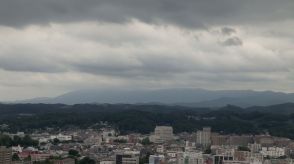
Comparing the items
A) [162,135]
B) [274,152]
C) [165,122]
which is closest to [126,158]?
[274,152]

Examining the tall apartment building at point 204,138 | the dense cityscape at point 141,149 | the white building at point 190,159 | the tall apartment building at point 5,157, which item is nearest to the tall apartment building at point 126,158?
the dense cityscape at point 141,149

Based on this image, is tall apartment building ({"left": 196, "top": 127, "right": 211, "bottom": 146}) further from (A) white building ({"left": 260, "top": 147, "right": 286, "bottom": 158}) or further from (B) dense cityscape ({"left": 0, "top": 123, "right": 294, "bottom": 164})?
(A) white building ({"left": 260, "top": 147, "right": 286, "bottom": 158})

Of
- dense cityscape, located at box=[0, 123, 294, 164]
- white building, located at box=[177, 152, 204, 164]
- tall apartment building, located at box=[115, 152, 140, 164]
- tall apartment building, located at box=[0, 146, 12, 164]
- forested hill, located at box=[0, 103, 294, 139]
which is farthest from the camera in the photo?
forested hill, located at box=[0, 103, 294, 139]

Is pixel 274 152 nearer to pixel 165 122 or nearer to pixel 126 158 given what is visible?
pixel 126 158

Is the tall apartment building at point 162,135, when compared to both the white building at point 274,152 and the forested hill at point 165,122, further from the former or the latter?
the white building at point 274,152

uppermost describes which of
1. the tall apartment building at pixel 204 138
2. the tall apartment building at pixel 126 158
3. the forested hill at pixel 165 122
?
the forested hill at pixel 165 122

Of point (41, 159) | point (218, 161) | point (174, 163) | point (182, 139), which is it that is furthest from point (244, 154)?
point (182, 139)

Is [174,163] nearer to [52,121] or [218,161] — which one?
[218,161]

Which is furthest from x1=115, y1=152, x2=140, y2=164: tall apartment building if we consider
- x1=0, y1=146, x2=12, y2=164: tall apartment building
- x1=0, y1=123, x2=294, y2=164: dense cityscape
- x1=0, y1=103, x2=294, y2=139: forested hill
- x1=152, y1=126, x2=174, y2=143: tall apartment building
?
x1=0, y1=103, x2=294, y2=139: forested hill

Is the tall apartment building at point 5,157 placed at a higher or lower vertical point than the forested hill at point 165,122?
lower
